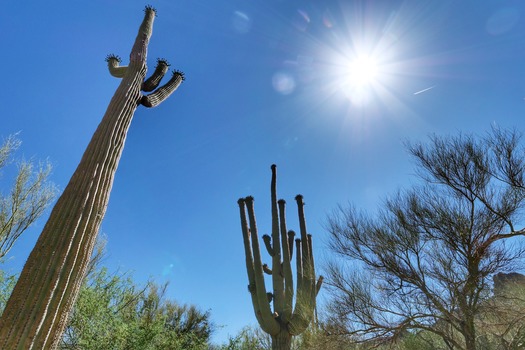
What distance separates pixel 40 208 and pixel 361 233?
6496mm

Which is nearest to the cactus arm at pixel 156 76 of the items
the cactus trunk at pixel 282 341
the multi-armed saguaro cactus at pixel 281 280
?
the multi-armed saguaro cactus at pixel 281 280

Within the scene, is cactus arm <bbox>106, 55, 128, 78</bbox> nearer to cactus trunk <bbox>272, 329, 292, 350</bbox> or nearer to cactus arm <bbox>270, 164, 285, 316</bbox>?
cactus arm <bbox>270, 164, 285, 316</bbox>

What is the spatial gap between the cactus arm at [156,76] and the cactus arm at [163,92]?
0.31 feet

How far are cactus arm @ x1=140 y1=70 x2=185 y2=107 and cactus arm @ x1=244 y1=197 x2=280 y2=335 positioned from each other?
12.4 ft

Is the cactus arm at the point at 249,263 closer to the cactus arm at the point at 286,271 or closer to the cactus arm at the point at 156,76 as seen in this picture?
the cactus arm at the point at 286,271

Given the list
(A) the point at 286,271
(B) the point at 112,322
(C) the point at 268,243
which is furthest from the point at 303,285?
(B) the point at 112,322

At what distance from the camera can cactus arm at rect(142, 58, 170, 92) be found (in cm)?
452

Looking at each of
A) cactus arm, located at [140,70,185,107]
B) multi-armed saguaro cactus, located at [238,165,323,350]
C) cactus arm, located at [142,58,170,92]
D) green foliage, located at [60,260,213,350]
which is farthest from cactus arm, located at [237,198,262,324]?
cactus arm, located at [142,58,170,92]

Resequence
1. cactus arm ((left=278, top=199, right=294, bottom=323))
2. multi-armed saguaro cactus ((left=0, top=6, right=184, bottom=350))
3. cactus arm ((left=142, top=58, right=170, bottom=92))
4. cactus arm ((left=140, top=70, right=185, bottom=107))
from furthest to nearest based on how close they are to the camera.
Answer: cactus arm ((left=278, top=199, right=294, bottom=323)), cactus arm ((left=142, top=58, right=170, bottom=92)), cactus arm ((left=140, top=70, right=185, bottom=107)), multi-armed saguaro cactus ((left=0, top=6, right=184, bottom=350))

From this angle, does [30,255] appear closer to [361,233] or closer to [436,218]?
[361,233]

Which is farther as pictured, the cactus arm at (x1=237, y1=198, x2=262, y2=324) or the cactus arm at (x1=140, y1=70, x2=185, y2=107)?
the cactus arm at (x1=237, y1=198, x2=262, y2=324)

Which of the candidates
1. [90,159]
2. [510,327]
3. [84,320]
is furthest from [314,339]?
[90,159]

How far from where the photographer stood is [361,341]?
521 cm

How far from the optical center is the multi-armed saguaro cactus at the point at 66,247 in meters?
2.26
